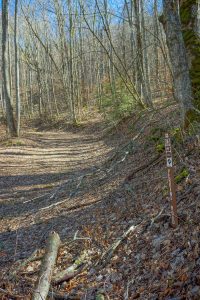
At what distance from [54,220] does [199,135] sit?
301cm

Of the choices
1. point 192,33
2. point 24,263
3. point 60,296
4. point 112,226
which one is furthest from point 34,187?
point 60,296

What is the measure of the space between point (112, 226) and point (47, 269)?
1395 mm

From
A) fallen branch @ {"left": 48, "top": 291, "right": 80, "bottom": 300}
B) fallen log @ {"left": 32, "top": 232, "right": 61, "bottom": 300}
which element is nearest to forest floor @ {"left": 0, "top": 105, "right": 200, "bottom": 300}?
fallen branch @ {"left": 48, "top": 291, "right": 80, "bottom": 300}

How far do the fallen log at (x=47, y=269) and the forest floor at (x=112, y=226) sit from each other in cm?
14

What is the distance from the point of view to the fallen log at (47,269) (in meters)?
3.75

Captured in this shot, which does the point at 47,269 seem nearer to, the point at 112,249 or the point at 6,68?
the point at 112,249

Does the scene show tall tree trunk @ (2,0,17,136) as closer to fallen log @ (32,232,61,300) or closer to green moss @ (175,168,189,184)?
green moss @ (175,168,189,184)

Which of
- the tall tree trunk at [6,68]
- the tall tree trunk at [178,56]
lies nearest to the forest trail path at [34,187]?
the tall tree trunk at [6,68]

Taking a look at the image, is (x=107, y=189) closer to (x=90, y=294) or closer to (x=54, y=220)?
(x=54, y=220)

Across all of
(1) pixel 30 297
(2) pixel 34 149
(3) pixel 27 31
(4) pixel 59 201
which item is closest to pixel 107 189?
(4) pixel 59 201

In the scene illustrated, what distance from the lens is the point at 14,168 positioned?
1165 cm

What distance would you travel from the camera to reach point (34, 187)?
9.25m

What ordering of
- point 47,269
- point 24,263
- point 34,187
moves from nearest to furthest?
point 47,269 → point 24,263 → point 34,187

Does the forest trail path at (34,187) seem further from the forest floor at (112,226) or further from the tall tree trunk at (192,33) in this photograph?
the tall tree trunk at (192,33)
